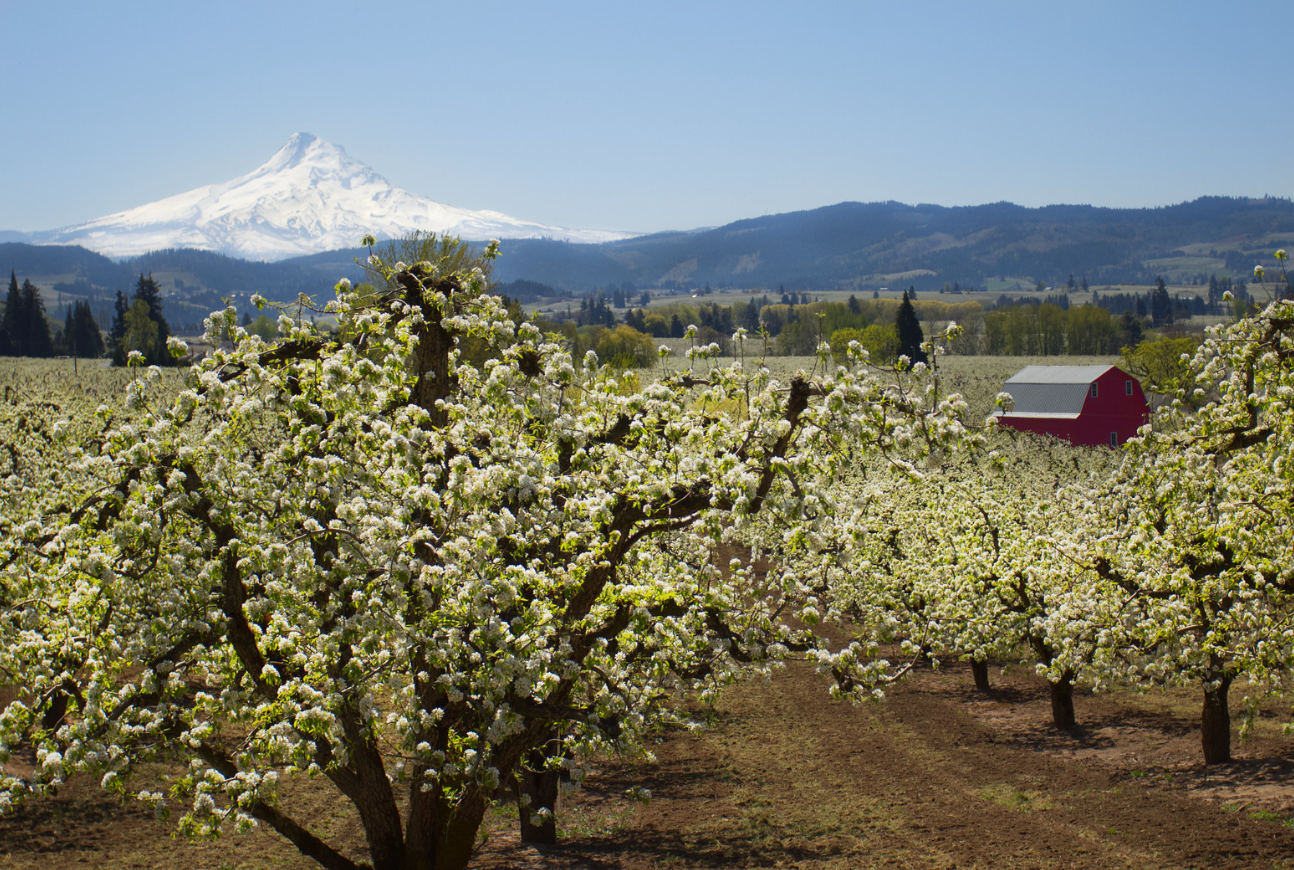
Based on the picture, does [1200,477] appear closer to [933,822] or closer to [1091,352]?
[933,822]

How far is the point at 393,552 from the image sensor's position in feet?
28.3

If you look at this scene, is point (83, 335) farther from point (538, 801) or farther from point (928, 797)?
point (928, 797)

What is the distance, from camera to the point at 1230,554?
1612 cm

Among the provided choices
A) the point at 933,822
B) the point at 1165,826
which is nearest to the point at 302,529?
the point at 933,822

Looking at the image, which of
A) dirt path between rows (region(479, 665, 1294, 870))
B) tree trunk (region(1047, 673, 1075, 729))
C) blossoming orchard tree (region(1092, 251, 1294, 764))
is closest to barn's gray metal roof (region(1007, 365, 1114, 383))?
dirt path between rows (region(479, 665, 1294, 870))

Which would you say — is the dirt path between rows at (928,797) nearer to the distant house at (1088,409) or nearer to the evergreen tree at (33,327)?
the distant house at (1088,409)

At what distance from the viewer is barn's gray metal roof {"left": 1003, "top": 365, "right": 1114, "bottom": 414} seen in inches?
3145

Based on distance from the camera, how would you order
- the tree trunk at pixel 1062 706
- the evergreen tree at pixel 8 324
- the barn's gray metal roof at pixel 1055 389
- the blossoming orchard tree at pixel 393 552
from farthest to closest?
the evergreen tree at pixel 8 324 < the barn's gray metal roof at pixel 1055 389 < the tree trunk at pixel 1062 706 < the blossoming orchard tree at pixel 393 552

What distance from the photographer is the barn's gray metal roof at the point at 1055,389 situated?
262 ft

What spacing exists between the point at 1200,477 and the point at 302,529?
42.1ft

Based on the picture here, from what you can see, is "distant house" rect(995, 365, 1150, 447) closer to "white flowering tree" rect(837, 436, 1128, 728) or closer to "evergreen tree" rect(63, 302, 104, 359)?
"white flowering tree" rect(837, 436, 1128, 728)

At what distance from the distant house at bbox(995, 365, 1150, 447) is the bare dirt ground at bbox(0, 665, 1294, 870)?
57.4m

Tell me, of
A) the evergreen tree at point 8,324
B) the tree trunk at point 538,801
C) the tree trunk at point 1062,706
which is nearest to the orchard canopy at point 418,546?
the tree trunk at point 538,801

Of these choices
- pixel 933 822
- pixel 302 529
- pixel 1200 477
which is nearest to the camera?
pixel 302 529
